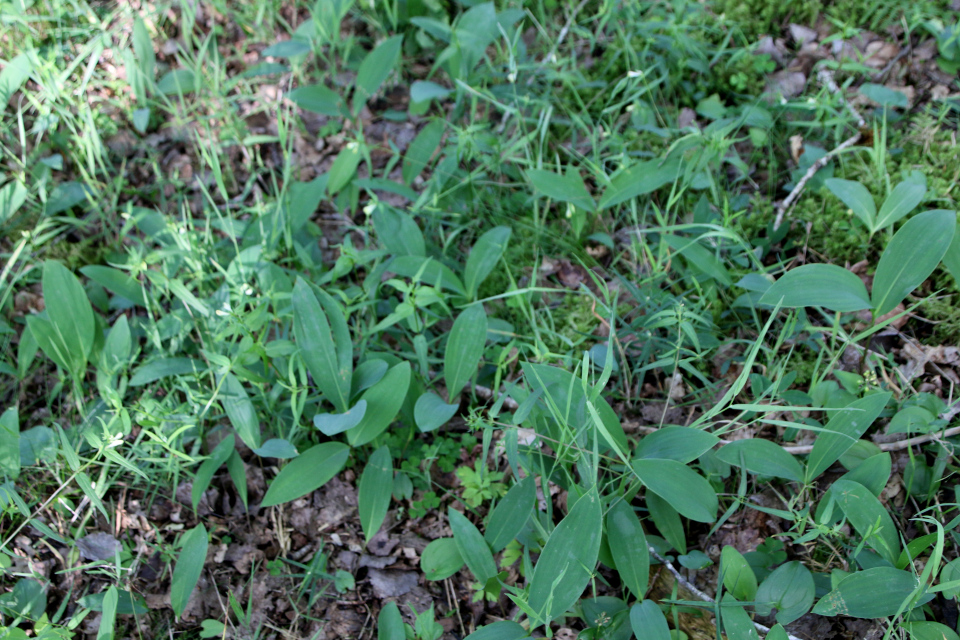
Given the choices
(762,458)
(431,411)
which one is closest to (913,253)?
(762,458)

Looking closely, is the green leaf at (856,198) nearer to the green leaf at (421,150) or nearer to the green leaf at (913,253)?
the green leaf at (913,253)

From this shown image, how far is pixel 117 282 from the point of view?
222 cm

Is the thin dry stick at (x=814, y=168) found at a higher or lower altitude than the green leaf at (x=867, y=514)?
higher

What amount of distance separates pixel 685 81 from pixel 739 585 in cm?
198

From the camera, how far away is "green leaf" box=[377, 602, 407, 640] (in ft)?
5.24

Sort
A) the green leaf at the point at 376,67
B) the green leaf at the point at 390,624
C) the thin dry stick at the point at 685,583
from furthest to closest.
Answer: the green leaf at the point at 376,67
the green leaf at the point at 390,624
the thin dry stick at the point at 685,583

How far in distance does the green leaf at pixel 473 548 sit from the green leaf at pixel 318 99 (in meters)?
1.82

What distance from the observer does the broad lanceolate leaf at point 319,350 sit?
5.96ft

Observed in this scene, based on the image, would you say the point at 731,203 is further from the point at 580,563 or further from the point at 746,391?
the point at 580,563

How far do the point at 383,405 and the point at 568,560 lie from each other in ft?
2.31

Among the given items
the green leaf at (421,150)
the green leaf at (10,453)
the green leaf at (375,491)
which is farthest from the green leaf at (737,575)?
the green leaf at (10,453)

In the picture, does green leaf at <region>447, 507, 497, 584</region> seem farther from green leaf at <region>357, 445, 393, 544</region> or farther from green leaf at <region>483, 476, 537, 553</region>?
green leaf at <region>357, 445, 393, 544</region>

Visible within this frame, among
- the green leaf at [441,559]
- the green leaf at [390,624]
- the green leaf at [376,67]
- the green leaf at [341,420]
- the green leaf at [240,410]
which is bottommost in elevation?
the green leaf at [390,624]

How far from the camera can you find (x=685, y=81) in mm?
2504
